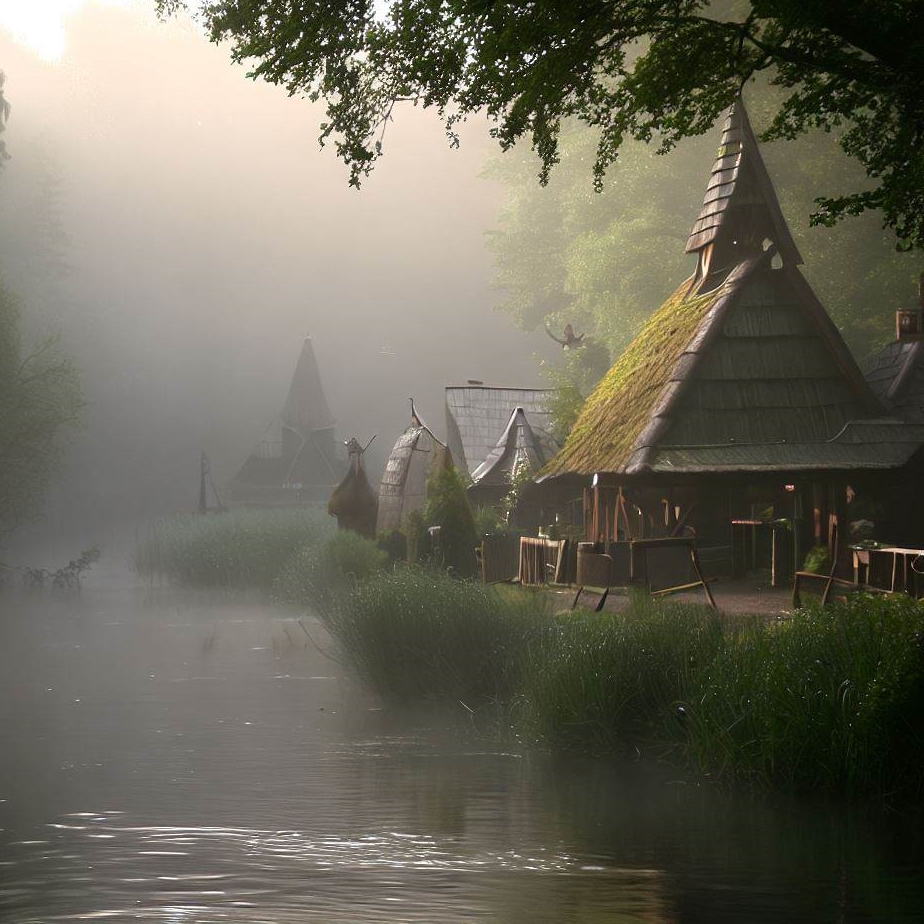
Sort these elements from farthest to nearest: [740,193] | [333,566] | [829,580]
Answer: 1. [333,566]
2. [740,193]
3. [829,580]

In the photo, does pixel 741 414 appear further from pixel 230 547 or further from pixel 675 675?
pixel 230 547

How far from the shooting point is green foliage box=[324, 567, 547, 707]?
49.1 ft

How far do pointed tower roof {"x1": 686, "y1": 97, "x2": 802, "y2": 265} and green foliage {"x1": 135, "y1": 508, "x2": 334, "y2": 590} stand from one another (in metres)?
14.9

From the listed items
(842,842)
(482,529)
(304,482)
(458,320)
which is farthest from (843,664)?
(458,320)

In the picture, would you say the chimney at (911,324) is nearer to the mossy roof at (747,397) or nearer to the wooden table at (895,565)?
the mossy roof at (747,397)

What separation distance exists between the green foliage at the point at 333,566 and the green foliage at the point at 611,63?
564 inches

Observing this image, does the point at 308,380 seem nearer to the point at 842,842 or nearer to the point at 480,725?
the point at 480,725

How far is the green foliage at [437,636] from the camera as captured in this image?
49.1 ft

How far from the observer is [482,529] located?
2745 centimetres

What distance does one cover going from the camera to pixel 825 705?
33.8 ft

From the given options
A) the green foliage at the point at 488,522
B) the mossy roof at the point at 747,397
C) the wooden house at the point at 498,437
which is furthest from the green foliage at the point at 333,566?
the mossy roof at the point at 747,397

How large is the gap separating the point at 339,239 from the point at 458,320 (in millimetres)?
10833

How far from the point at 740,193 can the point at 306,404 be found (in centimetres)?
3394

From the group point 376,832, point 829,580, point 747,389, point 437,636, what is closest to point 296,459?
point 747,389
